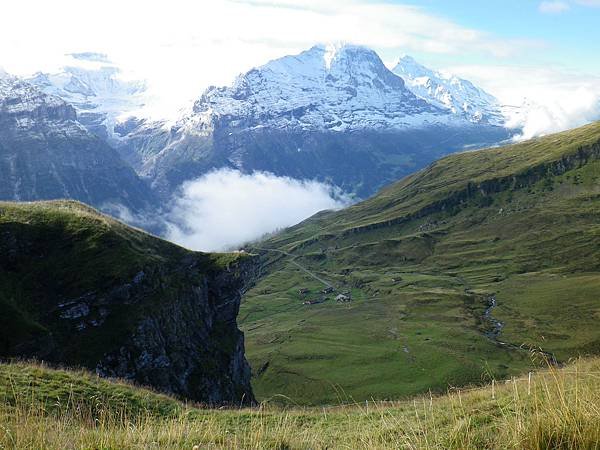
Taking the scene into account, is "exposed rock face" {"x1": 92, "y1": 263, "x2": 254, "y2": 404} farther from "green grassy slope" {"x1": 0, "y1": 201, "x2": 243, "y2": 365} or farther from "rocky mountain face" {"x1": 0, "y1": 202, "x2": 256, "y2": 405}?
"green grassy slope" {"x1": 0, "y1": 201, "x2": 243, "y2": 365}

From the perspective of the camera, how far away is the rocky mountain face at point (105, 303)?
50.5m

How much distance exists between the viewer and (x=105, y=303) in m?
57.5

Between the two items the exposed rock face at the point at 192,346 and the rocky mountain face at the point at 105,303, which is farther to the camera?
the exposed rock face at the point at 192,346

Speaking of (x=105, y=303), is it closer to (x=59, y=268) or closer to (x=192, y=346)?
(x=59, y=268)

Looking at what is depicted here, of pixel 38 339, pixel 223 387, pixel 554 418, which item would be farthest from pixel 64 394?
pixel 223 387

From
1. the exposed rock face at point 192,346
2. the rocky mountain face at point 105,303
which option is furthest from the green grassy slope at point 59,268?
the exposed rock face at point 192,346

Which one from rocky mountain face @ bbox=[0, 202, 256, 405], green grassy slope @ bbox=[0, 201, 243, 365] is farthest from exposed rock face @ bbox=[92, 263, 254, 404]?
green grassy slope @ bbox=[0, 201, 243, 365]

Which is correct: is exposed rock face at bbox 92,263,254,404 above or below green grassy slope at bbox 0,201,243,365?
below

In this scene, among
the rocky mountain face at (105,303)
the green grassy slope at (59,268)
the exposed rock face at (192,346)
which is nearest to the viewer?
the green grassy slope at (59,268)

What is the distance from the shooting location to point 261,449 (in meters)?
8.77

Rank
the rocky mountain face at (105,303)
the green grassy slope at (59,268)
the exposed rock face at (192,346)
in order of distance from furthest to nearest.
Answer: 1. the exposed rock face at (192,346)
2. the rocky mountain face at (105,303)
3. the green grassy slope at (59,268)

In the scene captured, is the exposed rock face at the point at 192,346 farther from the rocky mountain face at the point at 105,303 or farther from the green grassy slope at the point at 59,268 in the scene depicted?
the green grassy slope at the point at 59,268

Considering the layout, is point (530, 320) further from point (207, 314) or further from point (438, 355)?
point (207, 314)

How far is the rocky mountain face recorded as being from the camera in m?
50.5
